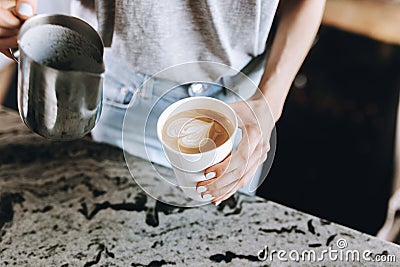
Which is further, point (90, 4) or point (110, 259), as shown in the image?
point (90, 4)

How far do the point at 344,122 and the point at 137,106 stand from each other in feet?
2.73

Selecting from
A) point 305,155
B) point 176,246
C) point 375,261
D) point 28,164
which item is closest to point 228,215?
point 176,246

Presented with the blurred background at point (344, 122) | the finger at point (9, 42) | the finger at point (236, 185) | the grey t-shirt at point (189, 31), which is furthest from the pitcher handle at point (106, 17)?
the blurred background at point (344, 122)

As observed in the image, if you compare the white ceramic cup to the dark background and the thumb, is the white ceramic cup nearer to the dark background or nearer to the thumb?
the thumb

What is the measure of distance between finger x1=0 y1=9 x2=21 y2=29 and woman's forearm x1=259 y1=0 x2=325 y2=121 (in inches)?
12.9

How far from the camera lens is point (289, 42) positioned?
81cm

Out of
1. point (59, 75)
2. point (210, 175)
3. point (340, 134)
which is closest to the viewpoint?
point (59, 75)

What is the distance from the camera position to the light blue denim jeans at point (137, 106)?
2.50 feet

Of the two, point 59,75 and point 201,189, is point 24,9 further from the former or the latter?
point 201,189

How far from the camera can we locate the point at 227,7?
0.76 meters

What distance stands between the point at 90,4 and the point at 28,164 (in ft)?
0.80

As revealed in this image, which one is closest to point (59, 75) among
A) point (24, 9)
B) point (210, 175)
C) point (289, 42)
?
point (24, 9)

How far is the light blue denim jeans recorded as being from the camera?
0.76 m

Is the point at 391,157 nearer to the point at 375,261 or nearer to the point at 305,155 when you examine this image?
the point at 305,155
